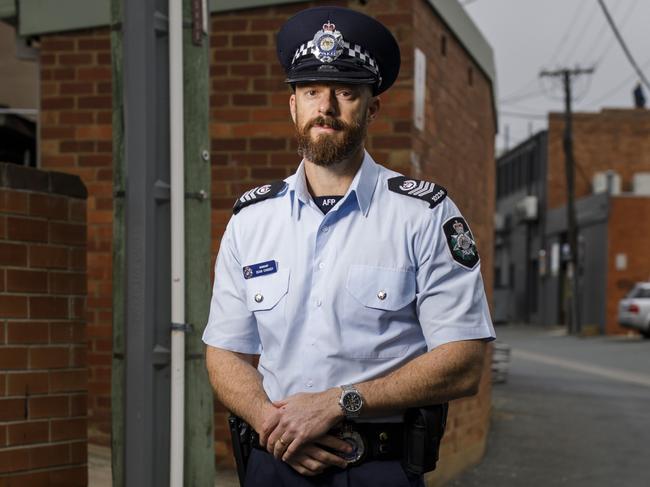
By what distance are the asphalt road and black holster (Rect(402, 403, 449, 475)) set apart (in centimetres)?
490

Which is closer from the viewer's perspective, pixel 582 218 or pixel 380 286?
pixel 380 286

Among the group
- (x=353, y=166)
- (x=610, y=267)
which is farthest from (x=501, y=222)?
(x=353, y=166)

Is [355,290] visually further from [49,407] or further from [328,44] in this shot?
[49,407]

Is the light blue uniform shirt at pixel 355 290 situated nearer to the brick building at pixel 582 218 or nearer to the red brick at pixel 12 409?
the red brick at pixel 12 409

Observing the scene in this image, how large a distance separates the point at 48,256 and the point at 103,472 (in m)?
1.59

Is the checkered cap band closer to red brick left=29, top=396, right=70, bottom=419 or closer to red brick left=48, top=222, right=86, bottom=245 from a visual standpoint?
red brick left=48, top=222, right=86, bottom=245

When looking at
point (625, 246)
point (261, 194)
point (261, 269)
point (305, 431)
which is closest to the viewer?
point (305, 431)

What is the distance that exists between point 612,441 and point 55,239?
6522 millimetres

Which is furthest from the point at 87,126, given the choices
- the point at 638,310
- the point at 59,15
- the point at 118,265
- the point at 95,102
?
the point at 638,310

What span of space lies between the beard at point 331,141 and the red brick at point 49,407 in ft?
8.17

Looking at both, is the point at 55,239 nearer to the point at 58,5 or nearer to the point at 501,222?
the point at 58,5

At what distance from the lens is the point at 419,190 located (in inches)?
107

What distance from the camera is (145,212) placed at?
12.3 ft

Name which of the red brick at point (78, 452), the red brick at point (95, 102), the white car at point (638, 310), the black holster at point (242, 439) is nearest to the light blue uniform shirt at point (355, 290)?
the black holster at point (242, 439)
